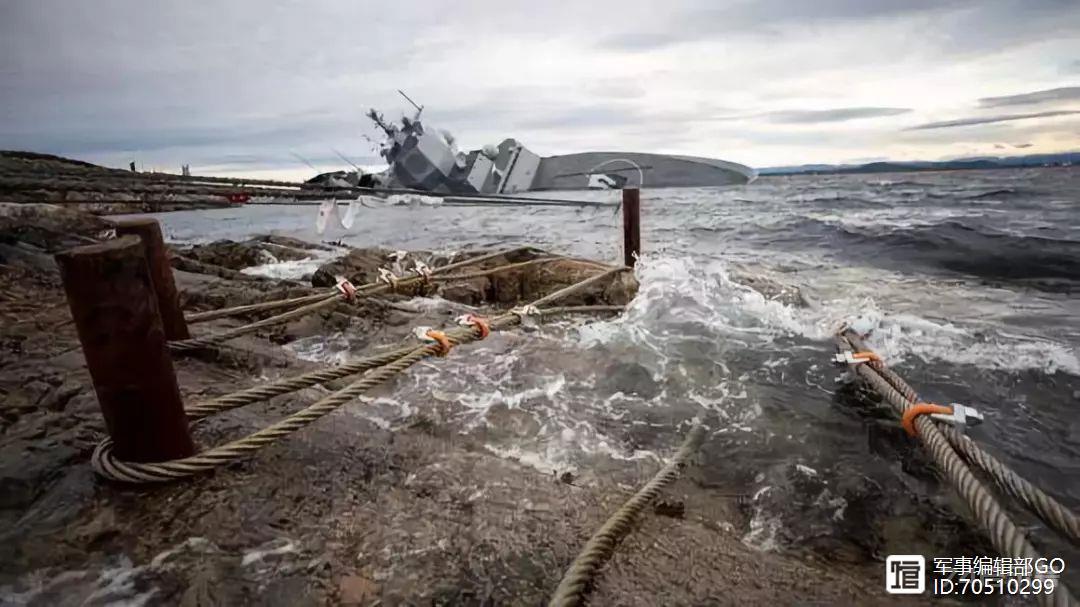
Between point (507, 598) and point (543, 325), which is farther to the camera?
point (543, 325)

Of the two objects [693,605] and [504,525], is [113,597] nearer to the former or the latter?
[504,525]

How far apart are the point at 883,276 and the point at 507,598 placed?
10.8m

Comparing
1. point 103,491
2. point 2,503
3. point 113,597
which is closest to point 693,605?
point 113,597

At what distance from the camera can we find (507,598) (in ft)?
5.81

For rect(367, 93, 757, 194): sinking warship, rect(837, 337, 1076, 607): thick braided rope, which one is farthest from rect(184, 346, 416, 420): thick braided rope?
rect(367, 93, 757, 194): sinking warship

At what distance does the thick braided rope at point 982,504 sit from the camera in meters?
1.47

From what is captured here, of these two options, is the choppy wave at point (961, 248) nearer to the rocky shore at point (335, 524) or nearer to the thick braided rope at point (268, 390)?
the rocky shore at point (335, 524)

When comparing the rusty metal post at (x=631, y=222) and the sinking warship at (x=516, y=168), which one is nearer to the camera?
the rusty metal post at (x=631, y=222)

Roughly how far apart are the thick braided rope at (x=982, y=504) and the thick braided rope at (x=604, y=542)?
1209mm

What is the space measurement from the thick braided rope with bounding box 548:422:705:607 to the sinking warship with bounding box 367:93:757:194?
97.6 ft

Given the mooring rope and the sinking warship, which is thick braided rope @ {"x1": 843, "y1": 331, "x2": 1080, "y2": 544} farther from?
the sinking warship

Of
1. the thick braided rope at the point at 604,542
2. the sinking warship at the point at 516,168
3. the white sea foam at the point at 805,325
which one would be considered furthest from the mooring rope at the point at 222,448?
the sinking warship at the point at 516,168

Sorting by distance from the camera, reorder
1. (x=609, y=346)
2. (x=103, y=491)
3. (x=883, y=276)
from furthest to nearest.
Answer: (x=883, y=276) → (x=609, y=346) → (x=103, y=491)

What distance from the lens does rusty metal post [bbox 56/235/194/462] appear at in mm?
1663
